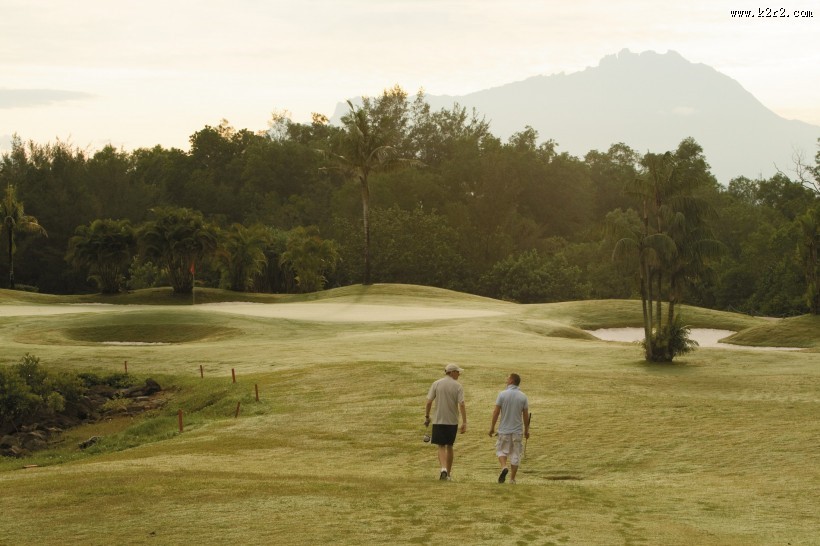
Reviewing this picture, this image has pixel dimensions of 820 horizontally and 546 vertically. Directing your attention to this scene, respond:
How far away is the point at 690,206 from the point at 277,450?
20.9m

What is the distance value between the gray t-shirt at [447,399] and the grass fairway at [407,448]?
117 centimetres

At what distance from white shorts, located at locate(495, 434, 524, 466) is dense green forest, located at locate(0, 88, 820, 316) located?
1902cm

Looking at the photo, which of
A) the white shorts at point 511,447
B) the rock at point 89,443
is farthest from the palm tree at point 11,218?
the white shorts at point 511,447

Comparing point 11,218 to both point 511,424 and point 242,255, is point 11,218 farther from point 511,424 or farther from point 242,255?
point 511,424

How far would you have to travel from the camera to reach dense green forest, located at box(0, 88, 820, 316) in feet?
203

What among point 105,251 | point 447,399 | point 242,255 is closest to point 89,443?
point 447,399

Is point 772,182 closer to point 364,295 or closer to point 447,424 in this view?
point 364,295

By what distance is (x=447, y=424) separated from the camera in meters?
18.4

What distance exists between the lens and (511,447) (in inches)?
733

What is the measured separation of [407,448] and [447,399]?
462cm

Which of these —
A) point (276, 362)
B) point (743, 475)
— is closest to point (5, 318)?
point (276, 362)

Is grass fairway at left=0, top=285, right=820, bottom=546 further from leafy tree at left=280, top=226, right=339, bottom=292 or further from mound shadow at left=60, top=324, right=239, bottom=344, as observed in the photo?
leafy tree at left=280, top=226, right=339, bottom=292

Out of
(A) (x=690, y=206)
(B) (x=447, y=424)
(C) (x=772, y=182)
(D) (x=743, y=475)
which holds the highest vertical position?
(C) (x=772, y=182)

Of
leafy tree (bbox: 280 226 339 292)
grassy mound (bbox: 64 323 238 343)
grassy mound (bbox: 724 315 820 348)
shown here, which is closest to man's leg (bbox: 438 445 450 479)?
grassy mound (bbox: 64 323 238 343)
